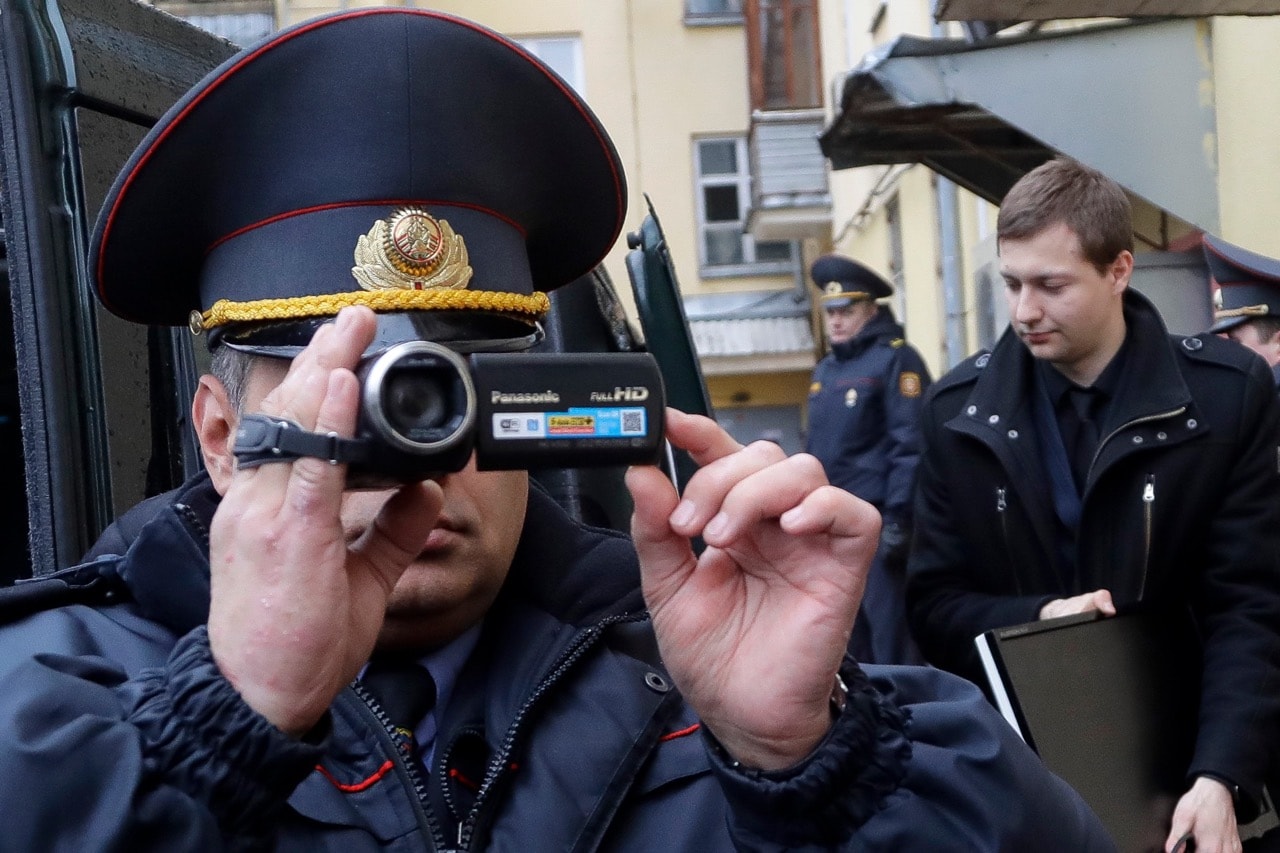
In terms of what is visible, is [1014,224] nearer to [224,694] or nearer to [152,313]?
[152,313]

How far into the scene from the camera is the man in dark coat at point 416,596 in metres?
1.47

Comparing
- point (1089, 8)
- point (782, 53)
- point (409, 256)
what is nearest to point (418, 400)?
point (409, 256)

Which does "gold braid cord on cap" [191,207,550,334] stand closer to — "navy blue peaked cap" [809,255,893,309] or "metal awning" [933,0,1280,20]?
"metal awning" [933,0,1280,20]

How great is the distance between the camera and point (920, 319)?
12.6 meters

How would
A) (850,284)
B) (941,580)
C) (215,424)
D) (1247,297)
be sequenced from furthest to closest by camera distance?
1. (850,284)
2. (1247,297)
3. (941,580)
4. (215,424)

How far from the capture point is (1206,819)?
3.05m

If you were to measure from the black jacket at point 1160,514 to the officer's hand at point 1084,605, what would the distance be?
0.10 metres

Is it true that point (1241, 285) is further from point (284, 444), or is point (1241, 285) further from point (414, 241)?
point (284, 444)

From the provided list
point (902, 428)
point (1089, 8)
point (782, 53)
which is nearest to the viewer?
point (1089, 8)

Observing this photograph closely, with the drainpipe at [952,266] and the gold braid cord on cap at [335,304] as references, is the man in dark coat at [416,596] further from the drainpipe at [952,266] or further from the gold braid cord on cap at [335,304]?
the drainpipe at [952,266]

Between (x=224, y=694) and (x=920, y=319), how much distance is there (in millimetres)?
11490

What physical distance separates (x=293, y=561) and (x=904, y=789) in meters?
0.60

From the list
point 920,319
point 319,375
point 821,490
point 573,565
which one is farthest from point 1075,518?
point 920,319

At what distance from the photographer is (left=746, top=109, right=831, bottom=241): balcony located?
1988cm
